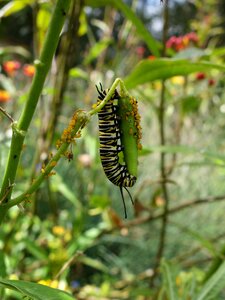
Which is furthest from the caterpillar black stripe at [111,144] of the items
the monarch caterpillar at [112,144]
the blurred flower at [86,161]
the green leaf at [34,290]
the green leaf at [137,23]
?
the blurred flower at [86,161]

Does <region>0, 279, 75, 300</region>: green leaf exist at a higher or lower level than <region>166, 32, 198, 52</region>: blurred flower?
lower

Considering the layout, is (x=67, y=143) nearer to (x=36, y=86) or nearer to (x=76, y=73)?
(x=36, y=86)

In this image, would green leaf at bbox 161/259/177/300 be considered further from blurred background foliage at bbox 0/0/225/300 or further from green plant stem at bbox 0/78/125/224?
green plant stem at bbox 0/78/125/224

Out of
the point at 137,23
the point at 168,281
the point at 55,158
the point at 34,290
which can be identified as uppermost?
the point at 137,23

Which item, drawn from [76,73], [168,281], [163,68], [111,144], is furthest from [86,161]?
[111,144]

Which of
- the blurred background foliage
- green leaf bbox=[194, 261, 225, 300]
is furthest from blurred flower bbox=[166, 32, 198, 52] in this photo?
green leaf bbox=[194, 261, 225, 300]
